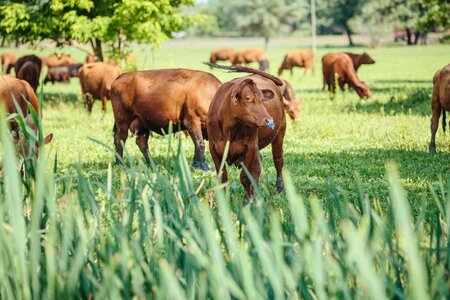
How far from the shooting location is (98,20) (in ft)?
62.8

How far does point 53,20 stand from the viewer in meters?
19.7

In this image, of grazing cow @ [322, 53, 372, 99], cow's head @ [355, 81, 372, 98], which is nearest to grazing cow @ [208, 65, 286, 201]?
cow's head @ [355, 81, 372, 98]

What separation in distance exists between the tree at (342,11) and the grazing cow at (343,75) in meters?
66.0

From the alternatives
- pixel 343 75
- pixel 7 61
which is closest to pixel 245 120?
pixel 343 75

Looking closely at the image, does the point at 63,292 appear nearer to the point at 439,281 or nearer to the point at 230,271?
the point at 230,271

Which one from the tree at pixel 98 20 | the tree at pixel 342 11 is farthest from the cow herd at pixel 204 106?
the tree at pixel 342 11

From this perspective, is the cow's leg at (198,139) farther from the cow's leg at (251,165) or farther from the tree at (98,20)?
the tree at (98,20)

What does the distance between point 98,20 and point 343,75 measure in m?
7.03

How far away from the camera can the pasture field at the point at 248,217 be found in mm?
2590

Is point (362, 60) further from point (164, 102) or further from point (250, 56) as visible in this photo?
point (250, 56)

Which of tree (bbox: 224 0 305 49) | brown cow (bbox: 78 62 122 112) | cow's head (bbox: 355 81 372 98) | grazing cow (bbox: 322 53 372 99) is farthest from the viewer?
tree (bbox: 224 0 305 49)

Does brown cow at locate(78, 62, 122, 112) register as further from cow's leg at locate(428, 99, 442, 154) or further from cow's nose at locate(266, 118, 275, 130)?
cow's nose at locate(266, 118, 275, 130)

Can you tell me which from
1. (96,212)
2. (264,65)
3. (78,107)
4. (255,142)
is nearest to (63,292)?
(96,212)

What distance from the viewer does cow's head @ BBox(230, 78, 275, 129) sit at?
20.9ft
